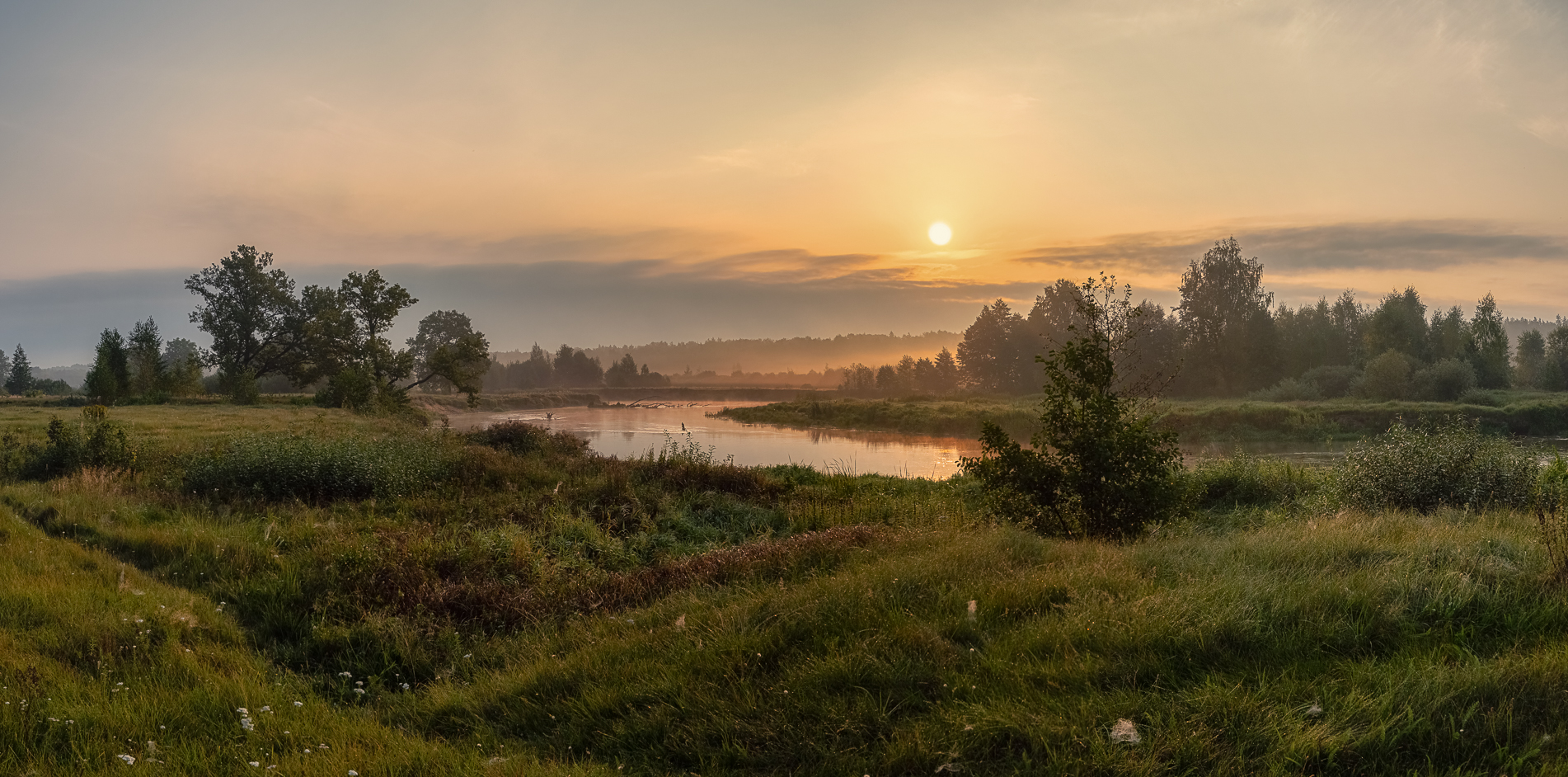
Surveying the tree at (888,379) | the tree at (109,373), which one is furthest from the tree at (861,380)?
the tree at (109,373)

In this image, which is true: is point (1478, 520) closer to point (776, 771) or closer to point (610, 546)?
point (776, 771)

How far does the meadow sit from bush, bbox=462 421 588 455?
37.7 ft

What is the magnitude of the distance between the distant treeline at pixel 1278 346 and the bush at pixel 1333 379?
3.6 inches

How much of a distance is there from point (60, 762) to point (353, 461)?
12.5 m

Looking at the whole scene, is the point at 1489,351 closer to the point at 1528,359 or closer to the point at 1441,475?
the point at 1528,359

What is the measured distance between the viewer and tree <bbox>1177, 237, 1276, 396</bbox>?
7300 centimetres

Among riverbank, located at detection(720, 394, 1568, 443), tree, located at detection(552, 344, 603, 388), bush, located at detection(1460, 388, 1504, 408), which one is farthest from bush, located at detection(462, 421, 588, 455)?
tree, located at detection(552, 344, 603, 388)

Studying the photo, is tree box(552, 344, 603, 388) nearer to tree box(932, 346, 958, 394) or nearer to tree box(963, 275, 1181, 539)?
tree box(932, 346, 958, 394)

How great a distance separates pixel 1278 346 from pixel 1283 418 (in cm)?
3259

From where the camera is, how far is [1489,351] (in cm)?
6600

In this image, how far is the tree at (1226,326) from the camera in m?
73.0

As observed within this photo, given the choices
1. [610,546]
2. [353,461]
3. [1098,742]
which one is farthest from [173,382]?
[1098,742]

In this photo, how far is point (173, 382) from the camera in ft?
178

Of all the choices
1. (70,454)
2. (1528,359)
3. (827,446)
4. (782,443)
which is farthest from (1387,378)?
(70,454)
